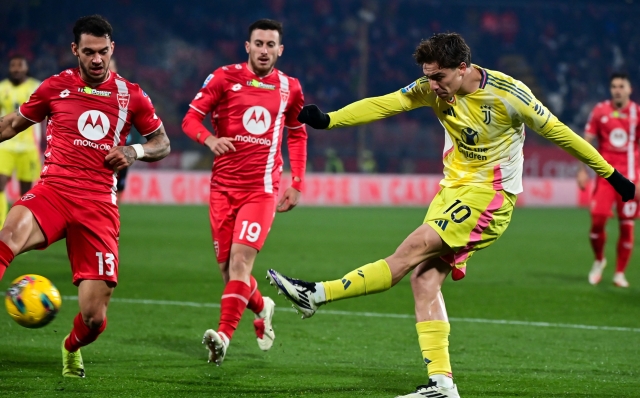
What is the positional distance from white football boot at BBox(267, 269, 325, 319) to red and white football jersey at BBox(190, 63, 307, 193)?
6.95 feet

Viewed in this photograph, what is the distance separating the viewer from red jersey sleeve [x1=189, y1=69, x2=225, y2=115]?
21.7 feet

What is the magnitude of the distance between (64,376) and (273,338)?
1.67m

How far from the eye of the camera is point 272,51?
6.77 meters

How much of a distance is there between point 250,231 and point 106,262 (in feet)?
4.63

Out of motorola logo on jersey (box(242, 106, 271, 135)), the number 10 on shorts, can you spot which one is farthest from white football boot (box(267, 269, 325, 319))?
motorola logo on jersey (box(242, 106, 271, 135))

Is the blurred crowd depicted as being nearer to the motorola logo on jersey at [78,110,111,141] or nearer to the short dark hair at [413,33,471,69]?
the motorola logo on jersey at [78,110,111,141]

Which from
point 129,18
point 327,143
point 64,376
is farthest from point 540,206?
point 64,376

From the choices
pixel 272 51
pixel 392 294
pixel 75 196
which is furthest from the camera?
pixel 392 294

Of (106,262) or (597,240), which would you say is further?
(597,240)

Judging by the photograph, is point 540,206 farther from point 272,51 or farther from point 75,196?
point 75,196

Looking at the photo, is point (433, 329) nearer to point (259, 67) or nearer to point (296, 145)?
point (296, 145)

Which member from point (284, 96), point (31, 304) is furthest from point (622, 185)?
point (31, 304)

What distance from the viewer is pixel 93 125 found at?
5375 mm

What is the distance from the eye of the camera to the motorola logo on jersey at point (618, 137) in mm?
10711
